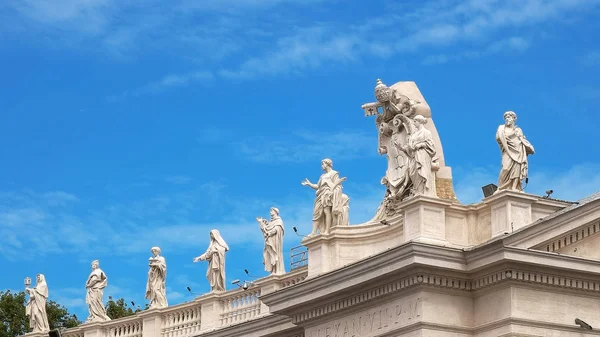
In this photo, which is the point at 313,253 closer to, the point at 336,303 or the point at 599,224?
the point at 336,303

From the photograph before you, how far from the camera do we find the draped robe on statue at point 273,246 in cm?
5562

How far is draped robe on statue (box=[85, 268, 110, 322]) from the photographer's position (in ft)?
207

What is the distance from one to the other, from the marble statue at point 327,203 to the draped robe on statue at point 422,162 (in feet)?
12.3

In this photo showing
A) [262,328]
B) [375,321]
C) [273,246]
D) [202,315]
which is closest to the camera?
[375,321]

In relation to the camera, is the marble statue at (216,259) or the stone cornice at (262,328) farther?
the marble statue at (216,259)

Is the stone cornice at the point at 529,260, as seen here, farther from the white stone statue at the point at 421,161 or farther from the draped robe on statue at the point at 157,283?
the draped robe on statue at the point at 157,283

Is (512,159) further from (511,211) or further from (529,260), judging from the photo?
(529,260)

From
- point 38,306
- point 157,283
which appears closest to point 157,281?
point 157,283

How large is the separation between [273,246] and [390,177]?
19.6 ft

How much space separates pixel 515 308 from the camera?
45.6m

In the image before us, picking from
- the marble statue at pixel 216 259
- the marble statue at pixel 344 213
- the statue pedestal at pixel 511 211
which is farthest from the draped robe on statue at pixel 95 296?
the statue pedestal at pixel 511 211

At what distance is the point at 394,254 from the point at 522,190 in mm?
4045

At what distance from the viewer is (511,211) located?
155 ft

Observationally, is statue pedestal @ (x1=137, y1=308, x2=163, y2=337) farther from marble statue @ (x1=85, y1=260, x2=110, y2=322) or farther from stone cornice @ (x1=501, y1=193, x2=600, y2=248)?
stone cornice @ (x1=501, y1=193, x2=600, y2=248)
